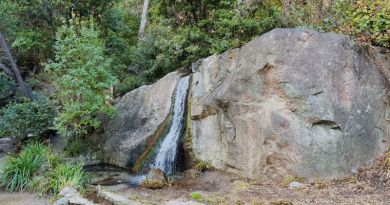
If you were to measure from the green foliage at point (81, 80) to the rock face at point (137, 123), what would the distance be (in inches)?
29.0

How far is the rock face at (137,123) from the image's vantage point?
971 centimetres

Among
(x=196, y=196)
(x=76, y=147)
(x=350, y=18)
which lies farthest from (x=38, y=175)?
(x=350, y=18)

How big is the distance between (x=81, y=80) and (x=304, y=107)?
5.30 meters

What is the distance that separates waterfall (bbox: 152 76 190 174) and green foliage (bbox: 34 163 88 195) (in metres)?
2.01

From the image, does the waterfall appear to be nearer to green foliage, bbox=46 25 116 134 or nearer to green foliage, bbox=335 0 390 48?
green foliage, bbox=46 25 116 134

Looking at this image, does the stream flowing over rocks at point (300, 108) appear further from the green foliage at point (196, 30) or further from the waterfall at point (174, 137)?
the green foliage at point (196, 30)

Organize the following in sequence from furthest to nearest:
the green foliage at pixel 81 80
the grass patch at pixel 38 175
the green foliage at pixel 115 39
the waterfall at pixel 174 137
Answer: the green foliage at pixel 115 39
the green foliage at pixel 81 80
the waterfall at pixel 174 137
the grass patch at pixel 38 175

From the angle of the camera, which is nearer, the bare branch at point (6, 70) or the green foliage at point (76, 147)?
the green foliage at point (76, 147)

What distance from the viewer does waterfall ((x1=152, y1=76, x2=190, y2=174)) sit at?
357 inches

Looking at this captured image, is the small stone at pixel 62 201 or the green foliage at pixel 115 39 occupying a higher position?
the green foliage at pixel 115 39

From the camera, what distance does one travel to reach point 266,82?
25.0ft

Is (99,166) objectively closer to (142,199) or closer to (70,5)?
(142,199)

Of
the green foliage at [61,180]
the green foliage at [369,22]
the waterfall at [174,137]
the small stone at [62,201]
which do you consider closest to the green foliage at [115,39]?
the waterfall at [174,137]

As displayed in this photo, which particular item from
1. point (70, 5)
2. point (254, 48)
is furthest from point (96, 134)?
point (254, 48)
